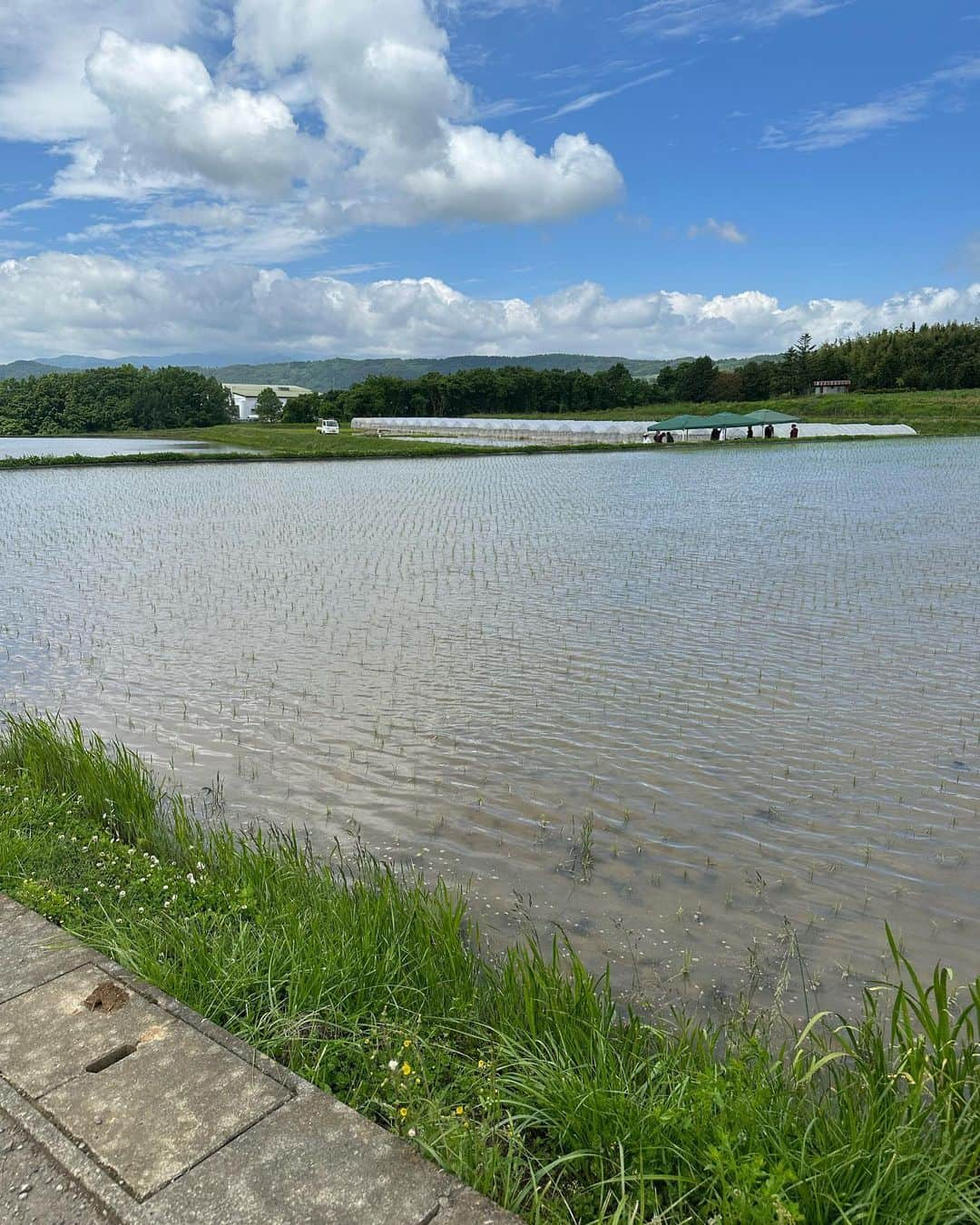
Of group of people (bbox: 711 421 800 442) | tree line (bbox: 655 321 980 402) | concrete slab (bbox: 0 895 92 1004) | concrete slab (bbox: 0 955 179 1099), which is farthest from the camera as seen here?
tree line (bbox: 655 321 980 402)

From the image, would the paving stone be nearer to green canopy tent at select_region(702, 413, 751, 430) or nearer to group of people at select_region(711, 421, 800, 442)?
group of people at select_region(711, 421, 800, 442)

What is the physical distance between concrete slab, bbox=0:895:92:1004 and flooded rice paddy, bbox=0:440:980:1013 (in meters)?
1.88

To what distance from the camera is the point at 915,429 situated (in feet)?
211

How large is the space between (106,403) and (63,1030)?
354ft

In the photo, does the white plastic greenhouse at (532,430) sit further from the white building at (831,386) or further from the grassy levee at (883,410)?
the white building at (831,386)

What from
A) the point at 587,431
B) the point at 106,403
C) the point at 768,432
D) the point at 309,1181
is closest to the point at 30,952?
the point at 309,1181

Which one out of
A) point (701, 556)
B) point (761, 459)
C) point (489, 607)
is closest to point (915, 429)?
point (761, 459)

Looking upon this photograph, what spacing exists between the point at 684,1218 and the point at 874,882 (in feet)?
9.65

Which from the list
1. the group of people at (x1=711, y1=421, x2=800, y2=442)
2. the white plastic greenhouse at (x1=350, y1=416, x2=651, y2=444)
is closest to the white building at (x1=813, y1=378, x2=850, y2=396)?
the group of people at (x1=711, y1=421, x2=800, y2=442)

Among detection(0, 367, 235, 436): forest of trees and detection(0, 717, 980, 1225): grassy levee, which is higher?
detection(0, 367, 235, 436): forest of trees

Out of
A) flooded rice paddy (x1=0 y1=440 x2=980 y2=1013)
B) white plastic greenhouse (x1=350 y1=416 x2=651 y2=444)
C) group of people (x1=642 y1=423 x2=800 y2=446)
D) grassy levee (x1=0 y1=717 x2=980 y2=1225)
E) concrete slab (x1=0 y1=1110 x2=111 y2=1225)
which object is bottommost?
flooded rice paddy (x1=0 y1=440 x2=980 y2=1013)

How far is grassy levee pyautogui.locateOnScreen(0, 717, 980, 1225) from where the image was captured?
2.46 metres

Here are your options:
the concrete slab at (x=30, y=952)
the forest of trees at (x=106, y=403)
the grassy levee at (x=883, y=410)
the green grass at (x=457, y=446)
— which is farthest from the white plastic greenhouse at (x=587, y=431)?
the concrete slab at (x=30, y=952)

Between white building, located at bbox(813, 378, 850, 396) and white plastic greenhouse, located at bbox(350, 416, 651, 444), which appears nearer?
white plastic greenhouse, located at bbox(350, 416, 651, 444)
